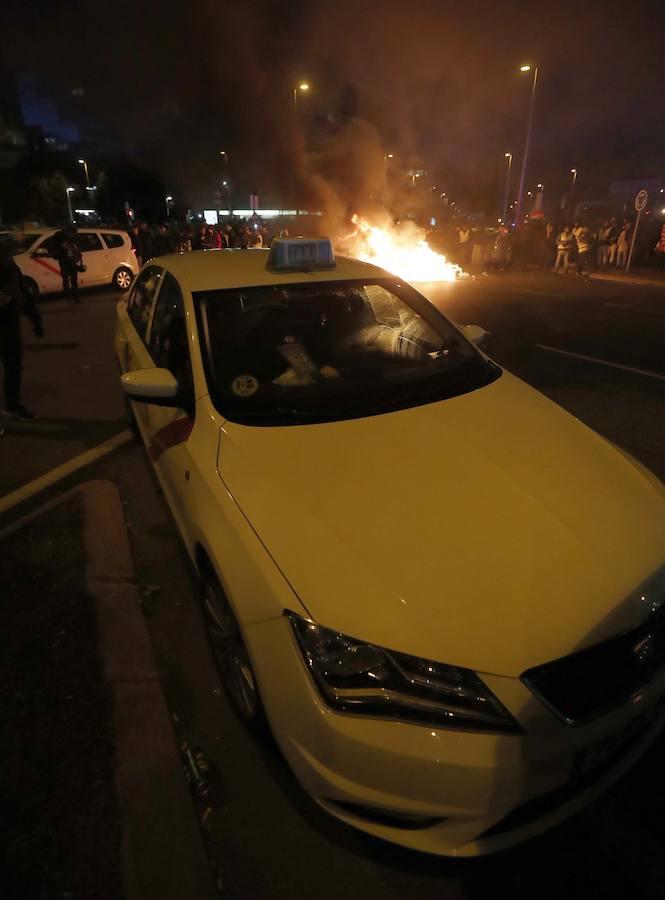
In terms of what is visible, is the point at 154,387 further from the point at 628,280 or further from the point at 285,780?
the point at 628,280

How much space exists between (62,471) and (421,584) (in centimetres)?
351

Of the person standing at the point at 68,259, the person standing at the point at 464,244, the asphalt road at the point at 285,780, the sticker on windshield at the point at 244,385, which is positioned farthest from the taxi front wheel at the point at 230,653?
the person standing at the point at 464,244

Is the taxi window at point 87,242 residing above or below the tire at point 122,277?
above

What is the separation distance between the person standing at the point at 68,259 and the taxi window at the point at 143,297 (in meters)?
8.51

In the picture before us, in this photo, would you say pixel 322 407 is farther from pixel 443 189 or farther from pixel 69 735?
pixel 443 189

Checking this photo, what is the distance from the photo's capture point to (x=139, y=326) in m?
3.72

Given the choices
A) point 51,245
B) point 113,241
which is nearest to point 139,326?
point 51,245

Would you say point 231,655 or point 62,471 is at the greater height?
point 231,655

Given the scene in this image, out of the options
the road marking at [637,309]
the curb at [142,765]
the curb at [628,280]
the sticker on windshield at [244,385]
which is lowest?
the curb at [628,280]

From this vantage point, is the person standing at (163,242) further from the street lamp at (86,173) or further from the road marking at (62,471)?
the street lamp at (86,173)

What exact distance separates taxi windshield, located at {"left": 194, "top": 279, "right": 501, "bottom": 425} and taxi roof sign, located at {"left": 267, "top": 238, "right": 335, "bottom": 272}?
0.59ft

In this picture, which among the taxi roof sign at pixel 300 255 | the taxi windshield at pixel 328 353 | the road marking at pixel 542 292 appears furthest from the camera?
the road marking at pixel 542 292

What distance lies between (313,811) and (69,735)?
0.95 metres

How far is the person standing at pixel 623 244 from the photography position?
1823 cm
